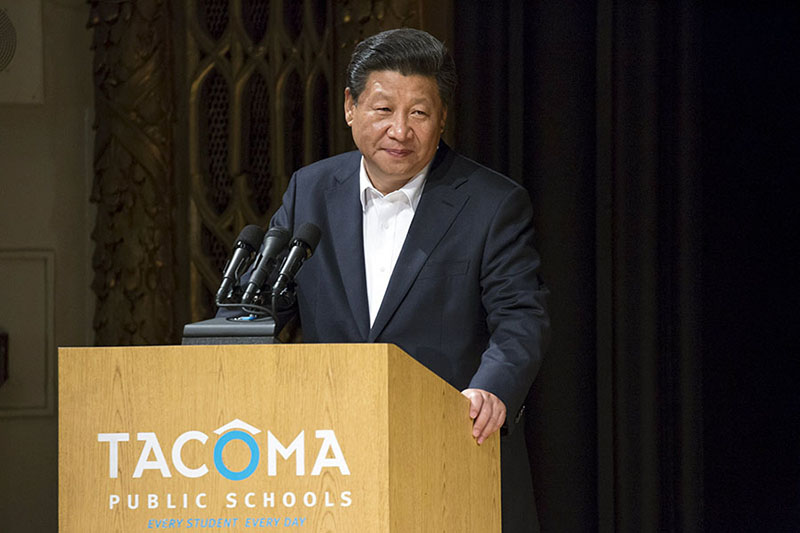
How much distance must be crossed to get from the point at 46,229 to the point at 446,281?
212 centimetres

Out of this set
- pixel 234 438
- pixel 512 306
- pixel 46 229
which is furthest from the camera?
pixel 46 229

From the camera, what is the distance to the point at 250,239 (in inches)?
64.8

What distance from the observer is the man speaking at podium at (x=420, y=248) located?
2014 mm

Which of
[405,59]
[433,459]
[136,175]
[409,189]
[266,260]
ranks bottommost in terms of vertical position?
[433,459]

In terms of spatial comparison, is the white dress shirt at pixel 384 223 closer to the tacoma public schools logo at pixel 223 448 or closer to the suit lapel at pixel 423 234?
the suit lapel at pixel 423 234

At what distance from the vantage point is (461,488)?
160 cm

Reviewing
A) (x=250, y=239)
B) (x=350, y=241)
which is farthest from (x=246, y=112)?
(x=250, y=239)

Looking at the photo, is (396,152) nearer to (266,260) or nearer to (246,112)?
(266,260)

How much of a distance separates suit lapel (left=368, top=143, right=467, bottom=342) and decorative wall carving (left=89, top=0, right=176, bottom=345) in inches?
60.4

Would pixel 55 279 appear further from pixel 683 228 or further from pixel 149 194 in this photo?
pixel 683 228

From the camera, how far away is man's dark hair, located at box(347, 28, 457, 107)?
2.02 m

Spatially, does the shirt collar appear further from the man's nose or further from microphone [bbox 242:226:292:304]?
microphone [bbox 242:226:292:304]

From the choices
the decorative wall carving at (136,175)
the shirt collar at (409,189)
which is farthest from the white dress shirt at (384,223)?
the decorative wall carving at (136,175)

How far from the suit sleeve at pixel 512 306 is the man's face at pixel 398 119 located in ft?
0.69
